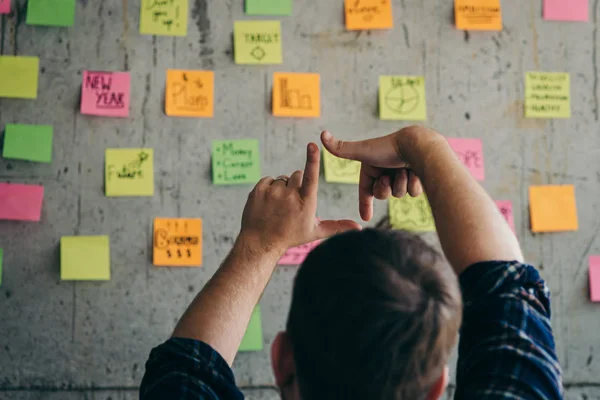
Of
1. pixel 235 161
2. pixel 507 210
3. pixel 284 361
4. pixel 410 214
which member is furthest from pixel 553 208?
pixel 284 361

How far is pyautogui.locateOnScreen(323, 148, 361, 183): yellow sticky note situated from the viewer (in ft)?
4.69

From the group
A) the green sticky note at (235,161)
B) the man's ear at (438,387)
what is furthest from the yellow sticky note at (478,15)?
the man's ear at (438,387)

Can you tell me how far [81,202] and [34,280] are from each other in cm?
21

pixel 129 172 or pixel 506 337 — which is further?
pixel 129 172

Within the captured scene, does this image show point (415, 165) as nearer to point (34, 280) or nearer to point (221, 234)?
point (221, 234)

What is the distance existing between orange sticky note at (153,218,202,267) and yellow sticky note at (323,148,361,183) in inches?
13.0

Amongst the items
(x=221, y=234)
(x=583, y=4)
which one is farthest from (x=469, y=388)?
(x=583, y=4)

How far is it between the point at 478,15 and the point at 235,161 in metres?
0.70

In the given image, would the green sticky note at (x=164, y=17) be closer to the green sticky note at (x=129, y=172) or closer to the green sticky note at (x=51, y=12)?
the green sticky note at (x=51, y=12)

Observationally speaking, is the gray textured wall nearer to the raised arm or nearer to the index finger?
the raised arm

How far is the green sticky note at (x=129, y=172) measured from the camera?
1393 mm

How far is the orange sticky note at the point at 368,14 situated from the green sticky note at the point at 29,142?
30.2 inches

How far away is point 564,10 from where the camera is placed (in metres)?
1.49

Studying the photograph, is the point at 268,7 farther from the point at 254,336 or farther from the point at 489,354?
the point at 489,354
